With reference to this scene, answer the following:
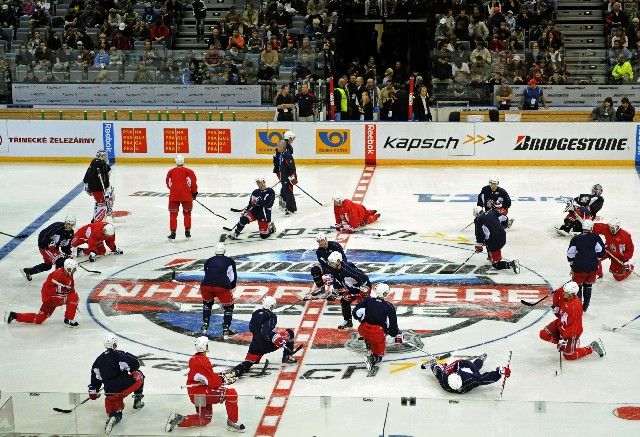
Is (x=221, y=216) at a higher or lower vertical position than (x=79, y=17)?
lower

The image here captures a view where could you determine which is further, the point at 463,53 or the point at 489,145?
the point at 463,53

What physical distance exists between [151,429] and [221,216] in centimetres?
1074

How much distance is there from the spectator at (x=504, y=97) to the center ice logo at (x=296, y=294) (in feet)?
31.3

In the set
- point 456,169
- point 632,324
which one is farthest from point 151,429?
point 456,169

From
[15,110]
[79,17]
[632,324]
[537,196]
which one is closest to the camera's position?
[632,324]

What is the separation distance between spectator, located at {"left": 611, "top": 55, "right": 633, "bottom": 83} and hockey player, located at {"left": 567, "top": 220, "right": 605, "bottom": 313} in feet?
45.8

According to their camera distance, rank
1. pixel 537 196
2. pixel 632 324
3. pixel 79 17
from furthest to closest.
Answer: pixel 79 17
pixel 537 196
pixel 632 324

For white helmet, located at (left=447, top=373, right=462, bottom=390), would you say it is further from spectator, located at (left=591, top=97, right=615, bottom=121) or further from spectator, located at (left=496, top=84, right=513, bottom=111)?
spectator, located at (left=496, top=84, right=513, bottom=111)

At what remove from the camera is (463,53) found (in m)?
28.1

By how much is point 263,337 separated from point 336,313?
8.31 ft

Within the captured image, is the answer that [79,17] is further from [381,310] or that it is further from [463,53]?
[381,310]

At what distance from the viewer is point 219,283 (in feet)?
46.2

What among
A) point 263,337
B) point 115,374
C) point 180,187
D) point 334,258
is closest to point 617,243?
point 334,258

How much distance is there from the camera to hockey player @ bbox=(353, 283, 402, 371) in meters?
12.9
